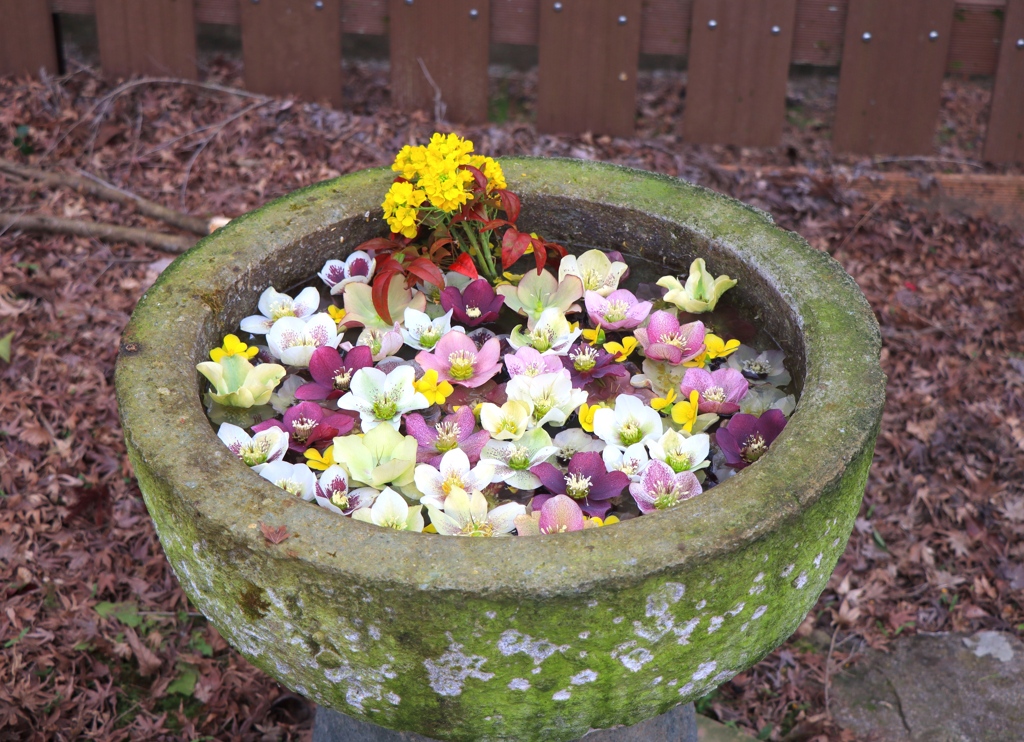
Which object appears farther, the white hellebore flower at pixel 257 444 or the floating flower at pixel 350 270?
the floating flower at pixel 350 270

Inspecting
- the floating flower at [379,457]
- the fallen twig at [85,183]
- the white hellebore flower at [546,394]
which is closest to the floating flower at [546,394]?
the white hellebore flower at [546,394]

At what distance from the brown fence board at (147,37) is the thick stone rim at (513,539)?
1.96 m

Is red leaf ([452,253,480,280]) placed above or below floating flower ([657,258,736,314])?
above

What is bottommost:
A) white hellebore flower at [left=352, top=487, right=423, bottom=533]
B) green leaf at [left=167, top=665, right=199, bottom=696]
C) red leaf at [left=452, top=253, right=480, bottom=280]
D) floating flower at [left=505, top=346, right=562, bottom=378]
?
green leaf at [left=167, top=665, right=199, bottom=696]

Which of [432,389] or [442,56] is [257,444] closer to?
[432,389]

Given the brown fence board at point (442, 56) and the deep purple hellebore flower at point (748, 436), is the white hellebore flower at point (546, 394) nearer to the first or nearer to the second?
the deep purple hellebore flower at point (748, 436)

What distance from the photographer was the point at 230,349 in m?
1.91

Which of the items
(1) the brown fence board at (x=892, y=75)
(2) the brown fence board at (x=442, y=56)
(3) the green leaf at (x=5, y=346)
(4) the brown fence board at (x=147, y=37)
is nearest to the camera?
(3) the green leaf at (x=5, y=346)

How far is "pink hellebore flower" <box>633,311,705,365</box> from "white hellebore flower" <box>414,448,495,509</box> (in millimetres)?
435

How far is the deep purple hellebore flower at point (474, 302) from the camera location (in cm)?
205

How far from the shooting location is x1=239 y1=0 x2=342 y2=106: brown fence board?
370 centimetres

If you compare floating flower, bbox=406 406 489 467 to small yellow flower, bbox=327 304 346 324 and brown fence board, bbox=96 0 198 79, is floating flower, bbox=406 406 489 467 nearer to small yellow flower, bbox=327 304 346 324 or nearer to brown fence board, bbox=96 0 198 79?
small yellow flower, bbox=327 304 346 324

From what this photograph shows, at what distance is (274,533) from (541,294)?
0.86 metres

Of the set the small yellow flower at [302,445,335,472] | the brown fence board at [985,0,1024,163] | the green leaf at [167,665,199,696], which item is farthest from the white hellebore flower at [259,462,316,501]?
the brown fence board at [985,0,1024,163]
